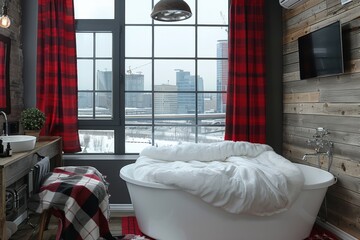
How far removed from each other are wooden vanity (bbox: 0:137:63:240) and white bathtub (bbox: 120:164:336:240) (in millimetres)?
748

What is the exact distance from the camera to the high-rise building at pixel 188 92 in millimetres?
3828

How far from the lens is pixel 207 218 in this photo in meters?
2.43

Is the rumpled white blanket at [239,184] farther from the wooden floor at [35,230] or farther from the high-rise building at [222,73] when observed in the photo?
the high-rise building at [222,73]

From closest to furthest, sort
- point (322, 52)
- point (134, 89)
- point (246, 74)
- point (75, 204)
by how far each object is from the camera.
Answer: point (75, 204), point (322, 52), point (246, 74), point (134, 89)

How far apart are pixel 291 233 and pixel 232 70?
1758mm

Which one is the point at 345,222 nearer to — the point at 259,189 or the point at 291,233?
the point at 291,233

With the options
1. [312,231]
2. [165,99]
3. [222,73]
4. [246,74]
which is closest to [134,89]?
[165,99]

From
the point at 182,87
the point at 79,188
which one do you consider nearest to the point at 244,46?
the point at 182,87

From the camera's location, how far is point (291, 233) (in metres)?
2.58

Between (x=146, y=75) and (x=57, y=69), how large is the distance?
946mm

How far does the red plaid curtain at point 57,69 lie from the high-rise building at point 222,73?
1.58m

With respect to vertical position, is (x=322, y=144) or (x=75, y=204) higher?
(x=322, y=144)

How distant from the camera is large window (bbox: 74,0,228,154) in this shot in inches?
145

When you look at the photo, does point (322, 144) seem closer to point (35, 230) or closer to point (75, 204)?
point (75, 204)
